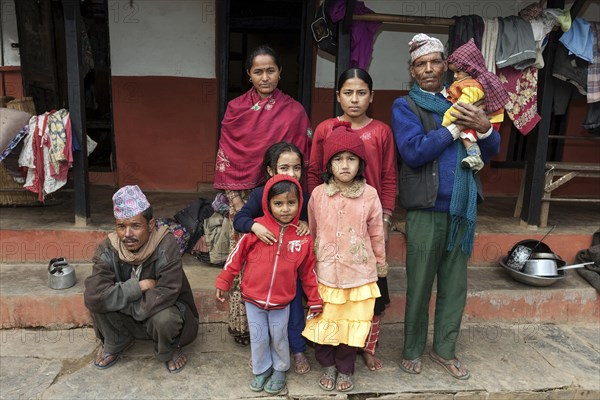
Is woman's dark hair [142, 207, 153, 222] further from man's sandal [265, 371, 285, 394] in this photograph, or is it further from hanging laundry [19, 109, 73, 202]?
hanging laundry [19, 109, 73, 202]

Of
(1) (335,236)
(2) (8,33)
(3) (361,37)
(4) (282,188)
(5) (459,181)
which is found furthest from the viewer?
(2) (8,33)

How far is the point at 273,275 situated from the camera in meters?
2.56

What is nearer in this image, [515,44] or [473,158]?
[473,158]

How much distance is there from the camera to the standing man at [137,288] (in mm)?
2598

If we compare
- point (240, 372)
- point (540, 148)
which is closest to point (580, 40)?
point (540, 148)

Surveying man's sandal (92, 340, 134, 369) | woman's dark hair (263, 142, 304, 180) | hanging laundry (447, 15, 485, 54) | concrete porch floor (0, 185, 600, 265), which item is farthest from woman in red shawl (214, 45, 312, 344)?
hanging laundry (447, 15, 485, 54)

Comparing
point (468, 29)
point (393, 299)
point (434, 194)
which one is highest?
point (468, 29)

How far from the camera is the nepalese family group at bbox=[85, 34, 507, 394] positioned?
2.55 metres

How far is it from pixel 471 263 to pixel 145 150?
3845mm

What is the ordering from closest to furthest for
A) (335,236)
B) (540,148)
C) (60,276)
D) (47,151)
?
(335,236)
(60,276)
(47,151)
(540,148)

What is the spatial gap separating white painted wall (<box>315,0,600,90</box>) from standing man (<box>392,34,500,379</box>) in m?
2.73

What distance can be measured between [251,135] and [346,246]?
988 mm

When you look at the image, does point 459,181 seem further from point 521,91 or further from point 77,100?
point 77,100

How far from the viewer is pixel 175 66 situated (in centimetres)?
526
